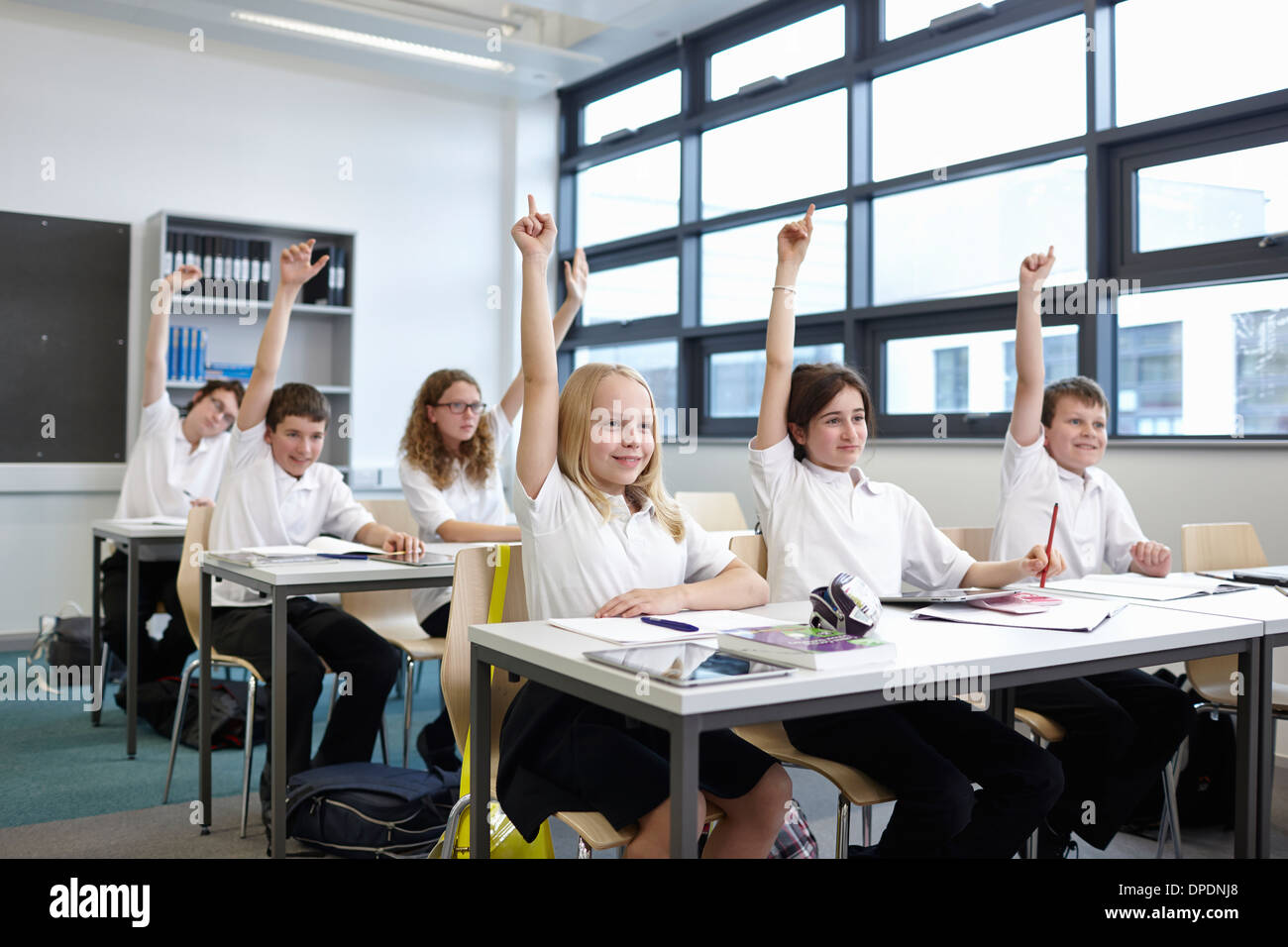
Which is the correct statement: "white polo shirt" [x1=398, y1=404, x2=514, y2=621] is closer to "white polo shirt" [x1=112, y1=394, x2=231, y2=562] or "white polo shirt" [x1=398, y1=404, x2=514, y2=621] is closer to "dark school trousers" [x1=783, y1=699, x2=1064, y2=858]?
"white polo shirt" [x1=112, y1=394, x2=231, y2=562]

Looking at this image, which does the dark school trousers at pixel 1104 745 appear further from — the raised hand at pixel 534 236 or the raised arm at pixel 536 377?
the raised hand at pixel 534 236

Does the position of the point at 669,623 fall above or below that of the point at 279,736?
above

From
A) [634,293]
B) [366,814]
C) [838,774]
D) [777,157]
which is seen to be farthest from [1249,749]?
[634,293]

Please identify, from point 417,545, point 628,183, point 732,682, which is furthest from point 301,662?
point 628,183

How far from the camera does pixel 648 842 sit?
1.58m

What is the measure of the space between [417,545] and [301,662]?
414mm

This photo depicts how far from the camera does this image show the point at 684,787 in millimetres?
1277

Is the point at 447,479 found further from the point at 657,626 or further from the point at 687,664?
the point at 687,664

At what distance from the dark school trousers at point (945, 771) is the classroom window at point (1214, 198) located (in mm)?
2489

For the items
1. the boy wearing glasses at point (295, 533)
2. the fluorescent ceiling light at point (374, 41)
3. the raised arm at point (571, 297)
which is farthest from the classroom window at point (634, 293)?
the boy wearing glasses at point (295, 533)

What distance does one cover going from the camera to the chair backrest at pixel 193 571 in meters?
3.08

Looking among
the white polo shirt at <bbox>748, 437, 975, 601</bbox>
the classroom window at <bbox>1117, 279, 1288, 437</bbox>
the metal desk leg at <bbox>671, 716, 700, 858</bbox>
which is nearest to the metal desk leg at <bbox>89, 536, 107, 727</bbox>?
the white polo shirt at <bbox>748, 437, 975, 601</bbox>

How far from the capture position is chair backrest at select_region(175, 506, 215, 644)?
308 centimetres

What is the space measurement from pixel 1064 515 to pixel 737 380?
3013 millimetres
